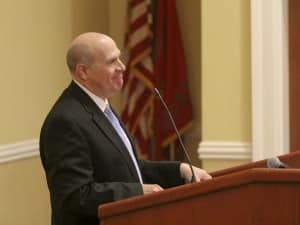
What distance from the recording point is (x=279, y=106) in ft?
11.5

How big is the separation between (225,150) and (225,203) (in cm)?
190

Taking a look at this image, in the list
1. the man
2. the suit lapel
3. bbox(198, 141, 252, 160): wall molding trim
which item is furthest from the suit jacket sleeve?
bbox(198, 141, 252, 160): wall molding trim

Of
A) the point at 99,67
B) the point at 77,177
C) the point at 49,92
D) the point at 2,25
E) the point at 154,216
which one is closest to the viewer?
the point at 154,216

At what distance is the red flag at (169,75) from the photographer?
4535 millimetres

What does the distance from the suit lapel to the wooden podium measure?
40 cm

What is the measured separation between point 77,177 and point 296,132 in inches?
74.6

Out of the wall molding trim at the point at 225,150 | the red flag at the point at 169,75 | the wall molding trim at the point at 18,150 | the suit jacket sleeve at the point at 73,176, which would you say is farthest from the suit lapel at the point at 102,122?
the red flag at the point at 169,75

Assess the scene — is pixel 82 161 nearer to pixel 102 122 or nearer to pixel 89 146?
pixel 89 146

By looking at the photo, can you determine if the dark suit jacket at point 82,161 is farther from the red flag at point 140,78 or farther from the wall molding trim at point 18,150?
the red flag at point 140,78

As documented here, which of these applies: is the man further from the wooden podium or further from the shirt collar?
the wooden podium

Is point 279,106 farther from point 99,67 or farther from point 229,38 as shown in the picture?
point 99,67

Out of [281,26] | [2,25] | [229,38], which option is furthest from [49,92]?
[281,26]

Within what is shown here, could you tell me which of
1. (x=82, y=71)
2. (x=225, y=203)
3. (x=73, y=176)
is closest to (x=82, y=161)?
(x=73, y=176)

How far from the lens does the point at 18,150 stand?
3.59 m
